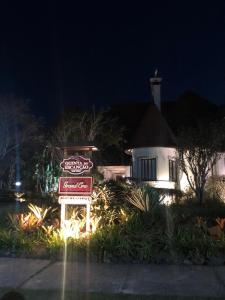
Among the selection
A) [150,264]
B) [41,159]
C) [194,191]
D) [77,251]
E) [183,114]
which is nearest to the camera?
[150,264]

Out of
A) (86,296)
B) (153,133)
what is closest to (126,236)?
(86,296)

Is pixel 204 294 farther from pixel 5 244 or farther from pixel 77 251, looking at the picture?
pixel 5 244

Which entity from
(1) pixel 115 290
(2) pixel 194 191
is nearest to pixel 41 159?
(2) pixel 194 191

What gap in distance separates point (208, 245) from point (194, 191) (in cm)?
1073

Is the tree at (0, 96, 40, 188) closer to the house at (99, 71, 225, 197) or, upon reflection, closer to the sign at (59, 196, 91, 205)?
the house at (99, 71, 225, 197)

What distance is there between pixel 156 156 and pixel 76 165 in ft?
40.4

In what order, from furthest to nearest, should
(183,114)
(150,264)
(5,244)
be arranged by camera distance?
(183,114), (5,244), (150,264)

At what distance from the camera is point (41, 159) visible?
25.8 metres

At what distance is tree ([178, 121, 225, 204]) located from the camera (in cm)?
2017

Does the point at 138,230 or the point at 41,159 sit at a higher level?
the point at 41,159

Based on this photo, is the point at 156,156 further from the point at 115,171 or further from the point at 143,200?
the point at 143,200

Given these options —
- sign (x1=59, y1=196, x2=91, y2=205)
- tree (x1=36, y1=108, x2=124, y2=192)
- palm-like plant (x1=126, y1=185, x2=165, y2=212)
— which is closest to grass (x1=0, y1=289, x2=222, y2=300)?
sign (x1=59, y1=196, x2=91, y2=205)

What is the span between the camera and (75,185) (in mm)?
12547

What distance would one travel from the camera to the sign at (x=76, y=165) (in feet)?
41.9
